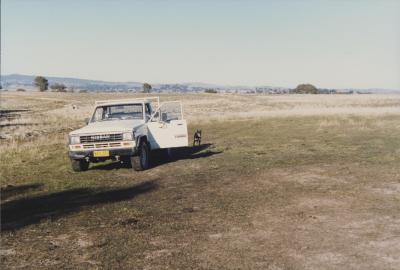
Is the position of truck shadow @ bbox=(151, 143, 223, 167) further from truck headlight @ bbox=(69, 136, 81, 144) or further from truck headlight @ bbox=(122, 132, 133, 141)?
truck headlight @ bbox=(69, 136, 81, 144)

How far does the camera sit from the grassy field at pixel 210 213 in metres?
5.50

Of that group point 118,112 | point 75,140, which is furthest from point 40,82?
point 75,140

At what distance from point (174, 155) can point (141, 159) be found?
3386 mm

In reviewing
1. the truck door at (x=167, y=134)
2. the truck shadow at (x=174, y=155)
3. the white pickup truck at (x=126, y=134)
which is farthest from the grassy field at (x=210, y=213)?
the truck door at (x=167, y=134)

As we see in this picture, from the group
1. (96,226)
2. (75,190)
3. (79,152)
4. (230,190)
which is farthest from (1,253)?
(79,152)

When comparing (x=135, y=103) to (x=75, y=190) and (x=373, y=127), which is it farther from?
(x=373, y=127)

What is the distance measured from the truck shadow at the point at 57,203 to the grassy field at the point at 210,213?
0.02 metres

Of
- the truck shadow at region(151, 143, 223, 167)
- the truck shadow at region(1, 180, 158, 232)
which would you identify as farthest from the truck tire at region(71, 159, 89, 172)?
the truck shadow at region(1, 180, 158, 232)

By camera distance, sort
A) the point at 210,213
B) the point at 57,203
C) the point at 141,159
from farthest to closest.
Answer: the point at 141,159 → the point at 57,203 → the point at 210,213

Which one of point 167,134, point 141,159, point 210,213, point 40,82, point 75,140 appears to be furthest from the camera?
point 40,82

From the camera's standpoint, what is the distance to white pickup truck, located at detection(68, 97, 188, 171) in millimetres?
11211

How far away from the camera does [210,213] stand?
7.47 meters

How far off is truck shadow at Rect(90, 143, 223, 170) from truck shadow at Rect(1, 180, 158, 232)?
2925 millimetres

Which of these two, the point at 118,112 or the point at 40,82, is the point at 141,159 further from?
the point at 40,82
